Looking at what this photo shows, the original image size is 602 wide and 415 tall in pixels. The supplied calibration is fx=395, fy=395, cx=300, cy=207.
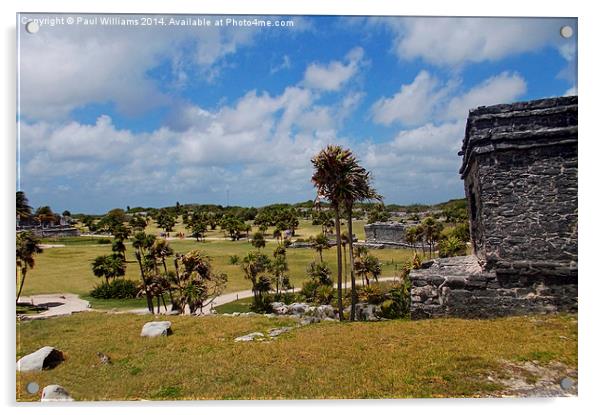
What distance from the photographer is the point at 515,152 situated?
9594 millimetres

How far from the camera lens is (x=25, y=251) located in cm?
896

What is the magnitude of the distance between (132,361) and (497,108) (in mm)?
10487

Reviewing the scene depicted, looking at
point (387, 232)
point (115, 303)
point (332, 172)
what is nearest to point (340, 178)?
point (332, 172)

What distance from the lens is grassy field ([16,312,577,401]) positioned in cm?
726

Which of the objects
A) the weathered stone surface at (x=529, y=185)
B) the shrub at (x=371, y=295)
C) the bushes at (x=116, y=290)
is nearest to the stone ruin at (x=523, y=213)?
the weathered stone surface at (x=529, y=185)

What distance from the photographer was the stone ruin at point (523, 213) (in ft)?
30.0

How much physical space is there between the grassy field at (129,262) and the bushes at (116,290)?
54cm

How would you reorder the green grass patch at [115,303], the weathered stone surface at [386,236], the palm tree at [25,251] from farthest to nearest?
the weathered stone surface at [386,236], the green grass patch at [115,303], the palm tree at [25,251]

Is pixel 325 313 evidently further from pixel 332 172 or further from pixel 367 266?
pixel 367 266

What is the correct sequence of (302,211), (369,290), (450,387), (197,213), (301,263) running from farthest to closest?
(302,211), (197,213), (301,263), (369,290), (450,387)

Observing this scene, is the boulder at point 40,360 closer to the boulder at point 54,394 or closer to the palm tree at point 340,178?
the boulder at point 54,394

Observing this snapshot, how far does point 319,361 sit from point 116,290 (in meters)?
23.5
